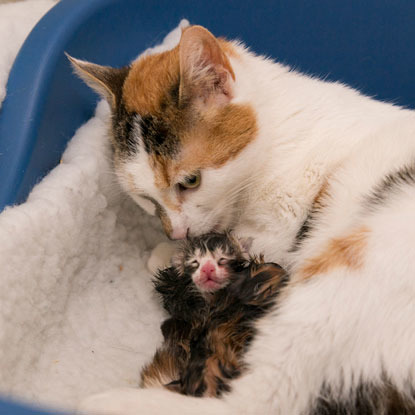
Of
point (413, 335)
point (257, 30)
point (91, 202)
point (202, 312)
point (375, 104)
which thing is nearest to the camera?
point (413, 335)

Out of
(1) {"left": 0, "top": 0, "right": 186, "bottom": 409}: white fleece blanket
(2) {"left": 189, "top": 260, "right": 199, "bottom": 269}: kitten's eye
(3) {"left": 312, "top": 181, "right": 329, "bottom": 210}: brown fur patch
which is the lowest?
(1) {"left": 0, "top": 0, "right": 186, "bottom": 409}: white fleece blanket

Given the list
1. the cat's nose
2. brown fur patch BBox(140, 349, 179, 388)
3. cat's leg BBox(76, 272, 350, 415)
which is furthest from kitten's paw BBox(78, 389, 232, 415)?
the cat's nose

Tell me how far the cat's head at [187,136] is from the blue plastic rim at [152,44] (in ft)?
1.03

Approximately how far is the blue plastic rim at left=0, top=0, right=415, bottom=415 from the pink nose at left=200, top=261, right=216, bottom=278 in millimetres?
604

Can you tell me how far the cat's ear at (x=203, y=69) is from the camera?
3.63ft

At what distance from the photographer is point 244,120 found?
1237mm

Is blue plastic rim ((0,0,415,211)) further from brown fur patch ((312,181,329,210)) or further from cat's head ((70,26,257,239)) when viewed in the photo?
brown fur patch ((312,181,329,210))

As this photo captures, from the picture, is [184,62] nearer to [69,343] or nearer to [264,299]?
[264,299]

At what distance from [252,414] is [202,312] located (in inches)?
14.4

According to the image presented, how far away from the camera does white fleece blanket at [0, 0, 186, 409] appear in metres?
1.25

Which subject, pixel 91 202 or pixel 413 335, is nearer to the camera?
pixel 413 335

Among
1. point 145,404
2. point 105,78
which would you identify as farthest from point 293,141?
point 145,404

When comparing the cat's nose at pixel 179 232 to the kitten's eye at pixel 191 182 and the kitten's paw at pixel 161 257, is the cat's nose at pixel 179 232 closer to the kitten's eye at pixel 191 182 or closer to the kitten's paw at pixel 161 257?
the kitten's eye at pixel 191 182

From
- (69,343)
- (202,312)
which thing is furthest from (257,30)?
(69,343)
